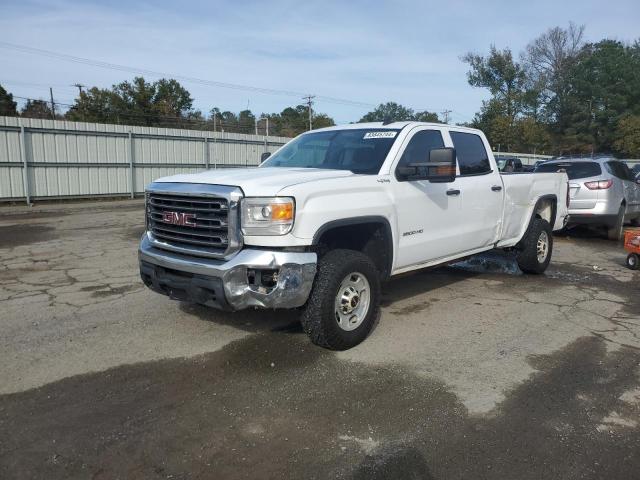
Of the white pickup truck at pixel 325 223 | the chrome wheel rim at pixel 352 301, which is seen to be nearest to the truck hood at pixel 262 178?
the white pickup truck at pixel 325 223

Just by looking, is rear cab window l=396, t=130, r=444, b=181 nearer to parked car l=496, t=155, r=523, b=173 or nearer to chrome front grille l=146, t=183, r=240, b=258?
chrome front grille l=146, t=183, r=240, b=258

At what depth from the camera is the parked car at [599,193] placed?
10625 millimetres

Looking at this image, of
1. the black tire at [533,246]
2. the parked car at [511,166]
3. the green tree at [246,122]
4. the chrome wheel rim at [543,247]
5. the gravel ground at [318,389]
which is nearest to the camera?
the gravel ground at [318,389]

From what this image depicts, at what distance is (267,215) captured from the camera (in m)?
3.99

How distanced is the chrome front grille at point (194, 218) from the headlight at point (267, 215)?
9 centimetres

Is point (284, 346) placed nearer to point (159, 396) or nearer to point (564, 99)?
point (159, 396)

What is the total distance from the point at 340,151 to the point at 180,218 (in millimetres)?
1868

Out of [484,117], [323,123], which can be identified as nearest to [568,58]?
[484,117]

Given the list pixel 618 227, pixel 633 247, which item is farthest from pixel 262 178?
pixel 618 227

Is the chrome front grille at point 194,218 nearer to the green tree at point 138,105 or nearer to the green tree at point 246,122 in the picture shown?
the green tree at point 138,105

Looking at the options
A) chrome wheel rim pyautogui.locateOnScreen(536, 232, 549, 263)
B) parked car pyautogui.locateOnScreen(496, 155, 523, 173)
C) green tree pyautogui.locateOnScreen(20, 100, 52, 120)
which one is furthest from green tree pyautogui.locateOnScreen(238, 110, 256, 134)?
chrome wheel rim pyautogui.locateOnScreen(536, 232, 549, 263)

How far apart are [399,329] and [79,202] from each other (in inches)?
632

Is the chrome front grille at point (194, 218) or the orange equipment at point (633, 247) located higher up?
the chrome front grille at point (194, 218)

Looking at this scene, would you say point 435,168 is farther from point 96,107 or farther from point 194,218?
point 96,107
